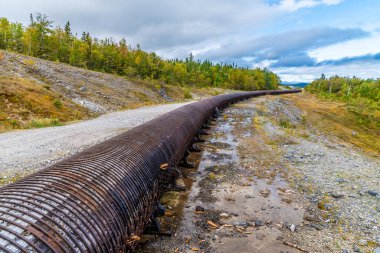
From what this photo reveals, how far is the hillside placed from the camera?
787 inches

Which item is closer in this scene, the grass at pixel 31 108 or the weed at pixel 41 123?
the weed at pixel 41 123

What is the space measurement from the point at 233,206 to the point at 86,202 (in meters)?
5.42

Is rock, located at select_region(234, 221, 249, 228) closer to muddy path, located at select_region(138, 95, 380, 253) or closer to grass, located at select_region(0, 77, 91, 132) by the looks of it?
muddy path, located at select_region(138, 95, 380, 253)

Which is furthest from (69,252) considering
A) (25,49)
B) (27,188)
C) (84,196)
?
(25,49)

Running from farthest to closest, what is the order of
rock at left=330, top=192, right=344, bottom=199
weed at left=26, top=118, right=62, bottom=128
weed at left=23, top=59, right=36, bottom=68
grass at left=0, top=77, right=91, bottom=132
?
1. weed at left=23, top=59, right=36, bottom=68
2. grass at left=0, top=77, right=91, bottom=132
3. weed at left=26, top=118, right=62, bottom=128
4. rock at left=330, top=192, right=344, bottom=199

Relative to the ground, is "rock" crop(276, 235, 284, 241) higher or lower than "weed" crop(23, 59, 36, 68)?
lower

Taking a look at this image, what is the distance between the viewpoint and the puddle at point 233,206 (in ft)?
21.1

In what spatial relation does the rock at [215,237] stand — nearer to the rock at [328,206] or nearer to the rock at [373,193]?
the rock at [328,206]

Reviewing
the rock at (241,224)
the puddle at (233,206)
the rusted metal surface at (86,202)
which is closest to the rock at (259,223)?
the puddle at (233,206)

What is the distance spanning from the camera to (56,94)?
26.2m

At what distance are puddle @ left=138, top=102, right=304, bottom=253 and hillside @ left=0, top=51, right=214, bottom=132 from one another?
42.3 ft

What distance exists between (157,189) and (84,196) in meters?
2.80

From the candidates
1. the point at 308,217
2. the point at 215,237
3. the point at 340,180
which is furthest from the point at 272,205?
the point at 340,180

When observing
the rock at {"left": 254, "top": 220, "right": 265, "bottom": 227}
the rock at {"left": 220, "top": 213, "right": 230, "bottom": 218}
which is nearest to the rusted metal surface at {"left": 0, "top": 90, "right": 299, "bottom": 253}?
the rock at {"left": 220, "top": 213, "right": 230, "bottom": 218}
